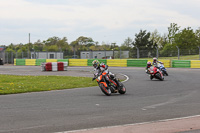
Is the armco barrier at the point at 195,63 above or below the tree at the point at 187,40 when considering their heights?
below

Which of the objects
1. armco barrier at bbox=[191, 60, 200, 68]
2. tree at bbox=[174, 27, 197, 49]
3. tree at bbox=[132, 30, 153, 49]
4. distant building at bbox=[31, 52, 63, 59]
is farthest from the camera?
tree at bbox=[132, 30, 153, 49]

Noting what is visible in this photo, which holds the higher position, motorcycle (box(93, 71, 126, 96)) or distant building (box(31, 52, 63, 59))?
distant building (box(31, 52, 63, 59))

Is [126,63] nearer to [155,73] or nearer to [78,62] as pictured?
[78,62]

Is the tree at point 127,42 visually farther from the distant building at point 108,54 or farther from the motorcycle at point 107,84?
the motorcycle at point 107,84

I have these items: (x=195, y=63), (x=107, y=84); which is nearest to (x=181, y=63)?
(x=195, y=63)

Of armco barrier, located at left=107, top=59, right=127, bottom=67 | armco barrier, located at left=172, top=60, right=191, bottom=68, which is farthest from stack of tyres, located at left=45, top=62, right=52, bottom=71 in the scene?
armco barrier, located at left=172, top=60, right=191, bottom=68

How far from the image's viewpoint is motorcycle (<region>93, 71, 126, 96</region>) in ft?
41.9

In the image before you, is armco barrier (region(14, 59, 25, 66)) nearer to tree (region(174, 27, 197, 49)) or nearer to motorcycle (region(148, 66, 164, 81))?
tree (region(174, 27, 197, 49))

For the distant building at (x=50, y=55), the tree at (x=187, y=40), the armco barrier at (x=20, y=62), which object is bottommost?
the armco barrier at (x=20, y=62)

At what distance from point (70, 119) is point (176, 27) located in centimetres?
7324

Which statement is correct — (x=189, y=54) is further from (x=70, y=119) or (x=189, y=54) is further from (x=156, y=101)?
(x=70, y=119)

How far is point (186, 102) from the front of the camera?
10539mm

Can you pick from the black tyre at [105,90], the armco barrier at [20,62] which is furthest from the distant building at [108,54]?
the black tyre at [105,90]

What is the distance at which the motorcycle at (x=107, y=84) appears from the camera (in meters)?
12.8
